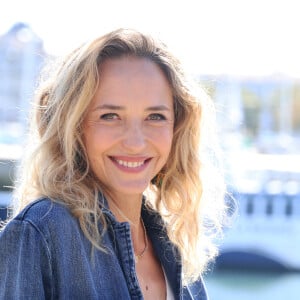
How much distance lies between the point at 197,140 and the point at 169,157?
0.09 metres

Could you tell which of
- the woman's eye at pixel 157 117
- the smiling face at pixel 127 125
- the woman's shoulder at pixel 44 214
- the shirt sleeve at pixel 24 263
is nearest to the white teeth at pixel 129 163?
the smiling face at pixel 127 125

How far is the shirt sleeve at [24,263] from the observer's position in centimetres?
140

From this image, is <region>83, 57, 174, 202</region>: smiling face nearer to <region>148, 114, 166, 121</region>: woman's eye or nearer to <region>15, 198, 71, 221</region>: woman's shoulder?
<region>148, 114, 166, 121</region>: woman's eye

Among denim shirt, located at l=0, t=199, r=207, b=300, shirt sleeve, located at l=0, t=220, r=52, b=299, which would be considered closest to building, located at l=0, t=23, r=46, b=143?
denim shirt, located at l=0, t=199, r=207, b=300

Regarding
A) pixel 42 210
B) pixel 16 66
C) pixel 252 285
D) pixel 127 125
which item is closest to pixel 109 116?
pixel 127 125

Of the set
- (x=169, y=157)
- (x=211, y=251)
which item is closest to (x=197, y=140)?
(x=169, y=157)

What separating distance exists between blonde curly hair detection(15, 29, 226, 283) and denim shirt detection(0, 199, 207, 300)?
0.04m

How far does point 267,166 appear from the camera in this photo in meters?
15.3

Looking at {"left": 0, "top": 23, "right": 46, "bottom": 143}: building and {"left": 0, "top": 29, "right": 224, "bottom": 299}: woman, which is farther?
{"left": 0, "top": 23, "right": 46, "bottom": 143}: building

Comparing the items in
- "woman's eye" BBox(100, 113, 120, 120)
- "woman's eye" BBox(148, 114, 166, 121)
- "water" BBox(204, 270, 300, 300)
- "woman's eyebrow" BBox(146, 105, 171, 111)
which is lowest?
"water" BBox(204, 270, 300, 300)

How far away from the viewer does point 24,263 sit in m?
1.41

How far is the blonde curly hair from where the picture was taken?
162cm

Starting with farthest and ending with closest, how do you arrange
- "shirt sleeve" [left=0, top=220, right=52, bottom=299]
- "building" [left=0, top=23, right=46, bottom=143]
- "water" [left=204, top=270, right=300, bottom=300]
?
"building" [left=0, top=23, right=46, bottom=143]
"water" [left=204, top=270, right=300, bottom=300]
"shirt sleeve" [left=0, top=220, right=52, bottom=299]

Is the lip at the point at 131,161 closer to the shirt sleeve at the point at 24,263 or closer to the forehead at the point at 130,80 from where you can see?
the forehead at the point at 130,80
